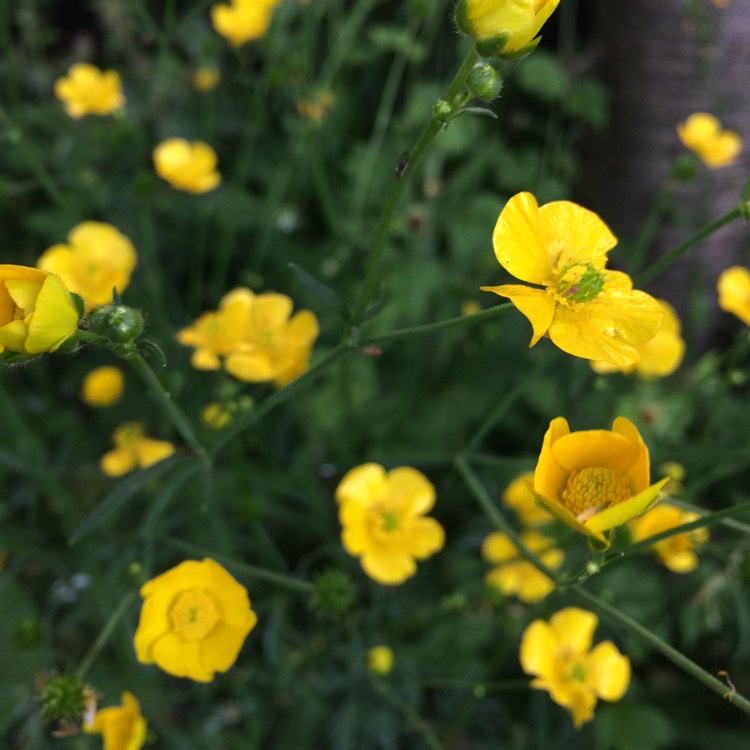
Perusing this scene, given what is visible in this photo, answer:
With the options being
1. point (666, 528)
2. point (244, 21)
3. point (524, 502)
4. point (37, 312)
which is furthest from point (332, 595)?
point (244, 21)

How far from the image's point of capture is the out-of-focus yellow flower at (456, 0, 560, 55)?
0.91 meters

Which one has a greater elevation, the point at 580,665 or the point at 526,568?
the point at 580,665

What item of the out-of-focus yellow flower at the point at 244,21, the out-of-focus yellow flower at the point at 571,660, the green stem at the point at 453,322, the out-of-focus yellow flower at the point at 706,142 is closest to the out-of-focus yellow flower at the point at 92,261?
the out-of-focus yellow flower at the point at 244,21

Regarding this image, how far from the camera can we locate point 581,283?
1.10 metres

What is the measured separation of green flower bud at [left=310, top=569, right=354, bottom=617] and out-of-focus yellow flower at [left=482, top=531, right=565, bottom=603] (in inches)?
16.2

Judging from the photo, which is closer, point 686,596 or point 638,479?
point 638,479

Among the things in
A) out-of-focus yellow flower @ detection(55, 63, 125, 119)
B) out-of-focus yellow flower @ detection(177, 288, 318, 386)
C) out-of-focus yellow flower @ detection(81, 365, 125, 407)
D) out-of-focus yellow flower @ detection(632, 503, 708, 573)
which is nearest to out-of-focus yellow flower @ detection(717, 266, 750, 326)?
out-of-focus yellow flower @ detection(632, 503, 708, 573)

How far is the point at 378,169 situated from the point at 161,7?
1.43 metres

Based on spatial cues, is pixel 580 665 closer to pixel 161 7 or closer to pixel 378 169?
pixel 378 169

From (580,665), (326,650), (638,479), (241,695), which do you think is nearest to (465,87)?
(638,479)

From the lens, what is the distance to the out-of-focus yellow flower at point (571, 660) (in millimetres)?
1561

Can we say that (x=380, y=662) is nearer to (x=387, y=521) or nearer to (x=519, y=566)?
(x=387, y=521)

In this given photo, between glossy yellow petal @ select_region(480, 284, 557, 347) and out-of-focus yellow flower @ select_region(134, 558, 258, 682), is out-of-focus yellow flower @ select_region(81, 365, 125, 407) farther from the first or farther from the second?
glossy yellow petal @ select_region(480, 284, 557, 347)

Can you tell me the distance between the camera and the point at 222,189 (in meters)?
2.89
